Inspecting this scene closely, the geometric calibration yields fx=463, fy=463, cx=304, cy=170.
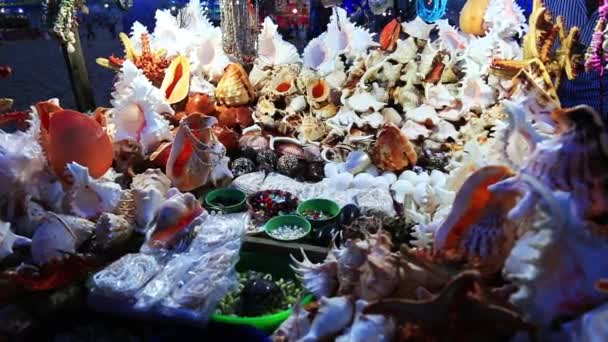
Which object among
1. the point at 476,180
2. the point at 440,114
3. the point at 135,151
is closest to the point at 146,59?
the point at 135,151

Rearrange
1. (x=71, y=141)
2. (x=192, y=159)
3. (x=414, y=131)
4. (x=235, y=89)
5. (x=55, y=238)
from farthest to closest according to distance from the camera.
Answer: (x=235, y=89)
(x=414, y=131)
(x=192, y=159)
(x=71, y=141)
(x=55, y=238)

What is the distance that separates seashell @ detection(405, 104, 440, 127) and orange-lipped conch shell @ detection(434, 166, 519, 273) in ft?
5.17

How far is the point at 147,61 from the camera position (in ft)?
10.5

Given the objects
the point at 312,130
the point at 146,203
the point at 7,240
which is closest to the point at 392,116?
the point at 312,130

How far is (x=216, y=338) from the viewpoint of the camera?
1430 millimetres

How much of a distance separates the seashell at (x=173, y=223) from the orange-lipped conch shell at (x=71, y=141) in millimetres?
487

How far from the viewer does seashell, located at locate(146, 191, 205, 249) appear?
175cm

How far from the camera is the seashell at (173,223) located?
175cm

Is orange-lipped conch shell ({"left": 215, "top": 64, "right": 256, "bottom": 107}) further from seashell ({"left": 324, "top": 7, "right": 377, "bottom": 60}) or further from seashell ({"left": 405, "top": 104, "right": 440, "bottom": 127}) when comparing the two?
seashell ({"left": 405, "top": 104, "right": 440, "bottom": 127})

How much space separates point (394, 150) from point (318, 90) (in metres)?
0.95

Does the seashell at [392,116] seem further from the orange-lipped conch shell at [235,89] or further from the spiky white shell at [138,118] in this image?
the spiky white shell at [138,118]

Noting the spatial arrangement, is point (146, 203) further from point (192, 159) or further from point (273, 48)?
point (273, 48)

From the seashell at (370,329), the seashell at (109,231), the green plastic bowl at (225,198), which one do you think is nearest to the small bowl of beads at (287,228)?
the green plastic bowl at (225,198)

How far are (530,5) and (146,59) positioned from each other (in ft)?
9.54
